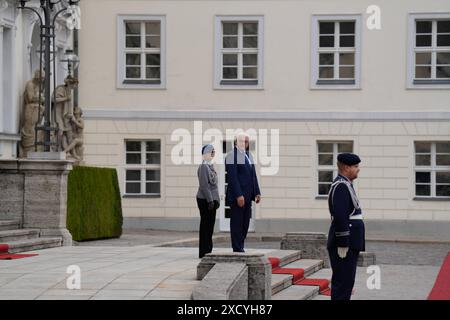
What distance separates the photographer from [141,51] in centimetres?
3553

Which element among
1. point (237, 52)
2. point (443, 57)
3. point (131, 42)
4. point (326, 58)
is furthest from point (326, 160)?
point (131, 42)

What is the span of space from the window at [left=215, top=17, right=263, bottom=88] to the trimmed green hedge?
670 centimetres

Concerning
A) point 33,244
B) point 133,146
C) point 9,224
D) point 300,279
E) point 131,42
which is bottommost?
point 300,279

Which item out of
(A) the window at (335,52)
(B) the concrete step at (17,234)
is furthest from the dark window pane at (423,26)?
(B) the concrete step at (17,234)

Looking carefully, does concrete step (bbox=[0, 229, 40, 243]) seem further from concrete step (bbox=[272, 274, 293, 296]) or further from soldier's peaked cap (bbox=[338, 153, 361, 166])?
soldier's peaked cap (bbox=[338, 153, 361, 166])

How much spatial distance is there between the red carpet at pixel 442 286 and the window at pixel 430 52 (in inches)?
464

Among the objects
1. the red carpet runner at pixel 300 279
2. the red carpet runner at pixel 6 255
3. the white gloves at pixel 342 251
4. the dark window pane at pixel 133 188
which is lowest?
the red carpet runner at pixel 300 279

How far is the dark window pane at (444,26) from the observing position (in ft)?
114

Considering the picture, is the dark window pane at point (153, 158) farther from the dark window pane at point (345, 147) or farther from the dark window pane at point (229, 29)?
the dark window pane at point (345, 147)

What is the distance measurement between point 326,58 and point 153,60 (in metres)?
4.82

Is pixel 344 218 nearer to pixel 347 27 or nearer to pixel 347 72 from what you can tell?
pixel 347 72

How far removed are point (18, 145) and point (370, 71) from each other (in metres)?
10.5

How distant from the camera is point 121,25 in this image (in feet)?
116

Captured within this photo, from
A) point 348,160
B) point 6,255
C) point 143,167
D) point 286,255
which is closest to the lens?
point 348,160
